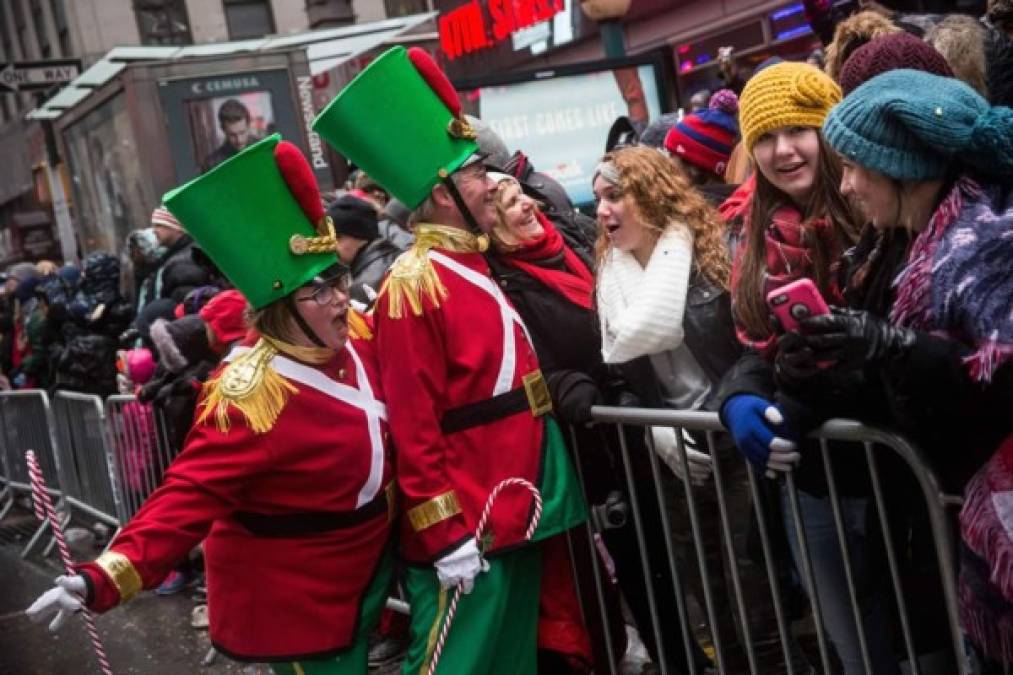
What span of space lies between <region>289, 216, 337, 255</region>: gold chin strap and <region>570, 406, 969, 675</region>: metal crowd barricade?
3.08 feet

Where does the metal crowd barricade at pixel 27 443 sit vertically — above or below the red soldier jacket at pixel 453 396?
below

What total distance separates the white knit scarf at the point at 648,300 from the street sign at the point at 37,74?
1354cm

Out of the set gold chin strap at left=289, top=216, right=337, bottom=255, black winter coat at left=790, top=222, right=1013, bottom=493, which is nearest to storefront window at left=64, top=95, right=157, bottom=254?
gold chin strap at left=289, top=216, right=337, bottom=255

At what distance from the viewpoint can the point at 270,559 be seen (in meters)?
3.56

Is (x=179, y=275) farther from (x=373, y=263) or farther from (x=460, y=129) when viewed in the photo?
(x=460, y=129)

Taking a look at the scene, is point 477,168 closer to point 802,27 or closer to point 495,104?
point 495,104

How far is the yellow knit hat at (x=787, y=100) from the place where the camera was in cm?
342

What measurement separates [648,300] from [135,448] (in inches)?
199

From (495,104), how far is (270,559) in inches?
225

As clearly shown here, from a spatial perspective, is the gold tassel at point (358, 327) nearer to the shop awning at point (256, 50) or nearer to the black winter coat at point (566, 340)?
the black winter coat at point (566, 340)

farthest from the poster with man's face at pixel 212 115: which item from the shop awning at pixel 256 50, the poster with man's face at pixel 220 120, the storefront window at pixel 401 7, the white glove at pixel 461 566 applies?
the storefront window at pixel 401 7

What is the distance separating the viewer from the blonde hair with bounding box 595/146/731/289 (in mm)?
3822

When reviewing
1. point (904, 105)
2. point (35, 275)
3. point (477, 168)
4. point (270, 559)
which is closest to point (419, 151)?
point (477, 168)

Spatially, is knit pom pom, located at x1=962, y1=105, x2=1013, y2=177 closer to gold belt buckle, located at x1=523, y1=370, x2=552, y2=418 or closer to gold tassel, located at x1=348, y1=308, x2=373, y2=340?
gold belt buckle, located at x1=523, y1=370, x2=552, y2=418
